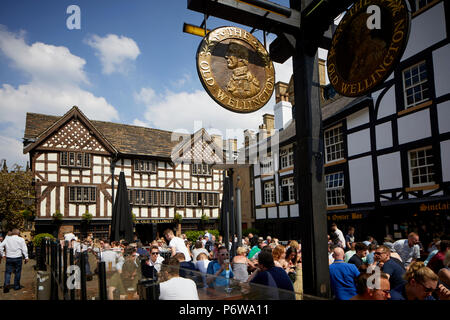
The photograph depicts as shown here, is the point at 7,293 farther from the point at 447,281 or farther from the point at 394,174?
the point at 394,174

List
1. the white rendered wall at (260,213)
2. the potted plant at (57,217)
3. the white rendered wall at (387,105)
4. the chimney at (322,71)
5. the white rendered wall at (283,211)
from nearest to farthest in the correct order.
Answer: the white rendered wall at (387,105) → the white rendered wall at (283,211) → the chimney at (322,71) → the potted plant at (57,217) → the white rendered wall at (260,213)

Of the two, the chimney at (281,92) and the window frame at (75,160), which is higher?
the chimney at (281,92)

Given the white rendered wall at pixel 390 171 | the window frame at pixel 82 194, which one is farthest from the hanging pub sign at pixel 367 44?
the window frame at pixel 82 194

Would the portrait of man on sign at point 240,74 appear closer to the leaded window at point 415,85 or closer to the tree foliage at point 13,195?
the leaded window at point 415,85

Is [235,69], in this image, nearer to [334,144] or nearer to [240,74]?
[240,74]

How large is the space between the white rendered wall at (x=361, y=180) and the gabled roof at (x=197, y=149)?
48.2ft

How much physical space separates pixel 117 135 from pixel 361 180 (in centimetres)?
2087

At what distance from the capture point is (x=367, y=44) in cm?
327

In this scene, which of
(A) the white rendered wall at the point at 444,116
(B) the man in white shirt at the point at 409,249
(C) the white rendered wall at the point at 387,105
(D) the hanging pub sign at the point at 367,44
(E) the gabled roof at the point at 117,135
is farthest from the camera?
(E) the gabled roof at the point at 117,135

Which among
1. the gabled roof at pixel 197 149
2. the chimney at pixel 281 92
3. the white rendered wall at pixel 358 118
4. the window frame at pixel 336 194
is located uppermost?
the chimney at pixel 281 92

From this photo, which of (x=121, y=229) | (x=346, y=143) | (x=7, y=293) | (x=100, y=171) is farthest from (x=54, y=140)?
(x=346, y=143)

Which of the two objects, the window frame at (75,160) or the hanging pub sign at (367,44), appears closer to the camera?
the hanging pub sign at (367,44)

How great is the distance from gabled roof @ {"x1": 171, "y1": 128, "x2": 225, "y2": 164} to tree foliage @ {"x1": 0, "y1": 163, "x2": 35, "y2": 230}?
37.3 feet

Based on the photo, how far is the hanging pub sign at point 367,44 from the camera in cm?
299
